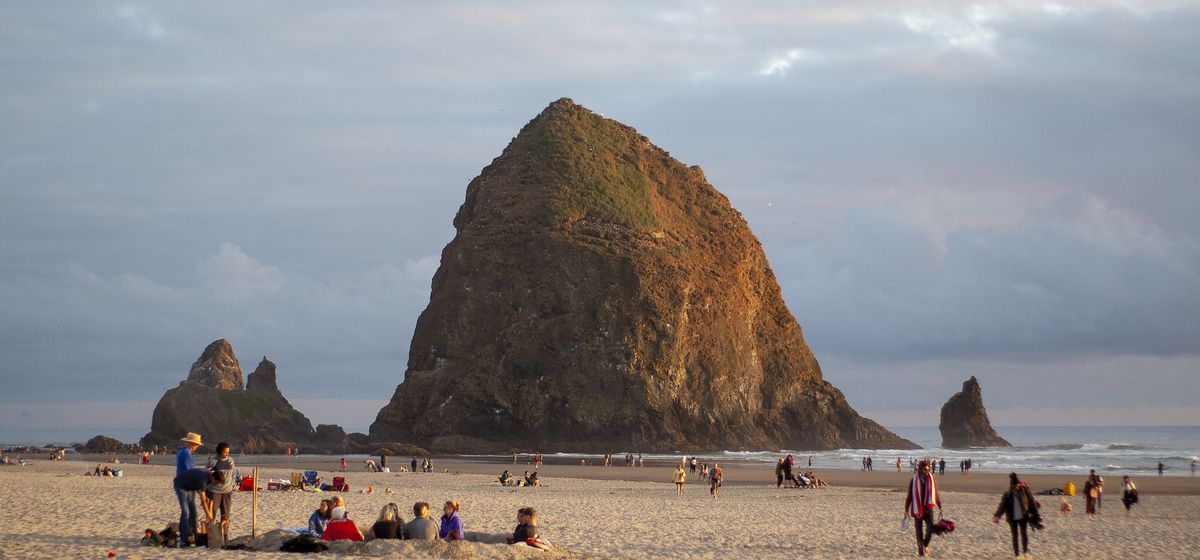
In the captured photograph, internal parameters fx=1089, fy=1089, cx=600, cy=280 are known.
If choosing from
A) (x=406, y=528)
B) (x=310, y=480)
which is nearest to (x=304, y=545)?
(x=406, y=528)

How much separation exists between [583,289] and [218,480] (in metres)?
82.5

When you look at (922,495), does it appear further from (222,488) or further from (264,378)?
(264,378)

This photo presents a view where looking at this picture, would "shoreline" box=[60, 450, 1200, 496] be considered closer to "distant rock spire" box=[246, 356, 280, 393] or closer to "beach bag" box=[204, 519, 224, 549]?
"beach bag" box=[204, 519, 224, 549]

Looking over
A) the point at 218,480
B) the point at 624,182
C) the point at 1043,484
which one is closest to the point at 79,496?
the point at 218,480

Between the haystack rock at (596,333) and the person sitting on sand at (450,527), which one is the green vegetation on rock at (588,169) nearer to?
the haystack rock at (596,333)

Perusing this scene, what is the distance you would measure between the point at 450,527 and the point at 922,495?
6948mm

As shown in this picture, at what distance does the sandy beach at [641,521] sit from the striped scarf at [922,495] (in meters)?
1.61

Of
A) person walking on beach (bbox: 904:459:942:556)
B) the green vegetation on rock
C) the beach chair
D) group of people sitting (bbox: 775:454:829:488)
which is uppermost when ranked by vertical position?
the green vegetation on rock

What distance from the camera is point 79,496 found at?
87.1 feet

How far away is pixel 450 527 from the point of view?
16.1 metres

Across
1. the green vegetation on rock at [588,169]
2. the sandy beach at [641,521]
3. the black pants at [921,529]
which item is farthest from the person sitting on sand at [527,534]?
the green vegetation on rock at [588,169]

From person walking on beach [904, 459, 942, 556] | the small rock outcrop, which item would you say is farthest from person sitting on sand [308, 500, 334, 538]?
the small rock outcrop

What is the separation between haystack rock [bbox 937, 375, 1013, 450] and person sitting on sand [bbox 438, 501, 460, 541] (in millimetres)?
112782

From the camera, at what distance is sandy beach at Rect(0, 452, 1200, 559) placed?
637 inches
